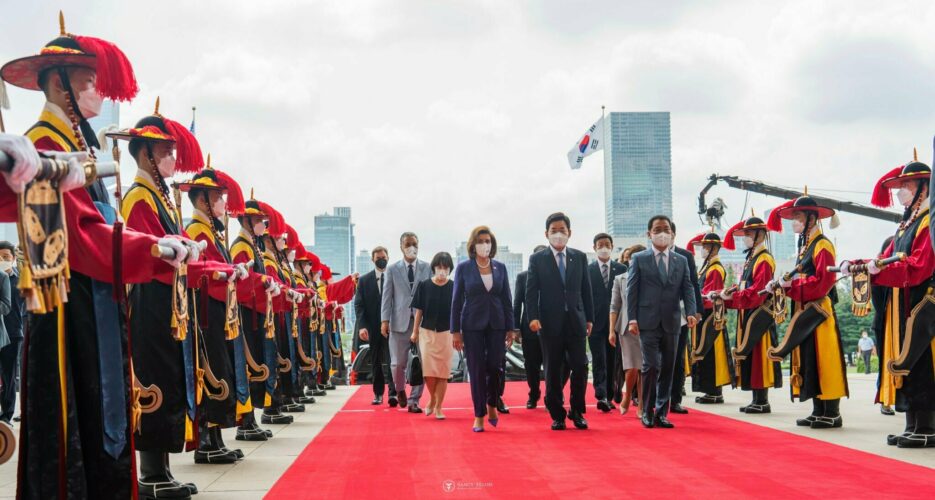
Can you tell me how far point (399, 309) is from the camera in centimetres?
1006

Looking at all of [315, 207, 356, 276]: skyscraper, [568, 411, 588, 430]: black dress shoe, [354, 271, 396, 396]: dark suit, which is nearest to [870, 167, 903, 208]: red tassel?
[568, 411, 588, 430]: black dress shoe

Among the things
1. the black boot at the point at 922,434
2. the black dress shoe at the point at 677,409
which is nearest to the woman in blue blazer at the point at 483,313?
the black dress shoe at the point at 677,409

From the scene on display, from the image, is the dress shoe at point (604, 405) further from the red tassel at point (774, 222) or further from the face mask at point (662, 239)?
the red tassel at point (774, 222)

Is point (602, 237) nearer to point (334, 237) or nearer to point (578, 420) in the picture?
point (578, 420)

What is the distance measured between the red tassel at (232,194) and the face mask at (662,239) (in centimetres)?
385

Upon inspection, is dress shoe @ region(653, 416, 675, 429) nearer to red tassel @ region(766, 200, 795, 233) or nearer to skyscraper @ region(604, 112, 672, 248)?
red tassel @ region(766, 200, 795, 233)

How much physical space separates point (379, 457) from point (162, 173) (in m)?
2.49

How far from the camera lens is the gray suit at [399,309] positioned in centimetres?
1006

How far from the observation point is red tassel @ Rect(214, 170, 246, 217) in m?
6.52

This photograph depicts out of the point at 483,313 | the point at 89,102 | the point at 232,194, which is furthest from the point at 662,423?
the point at 89,102

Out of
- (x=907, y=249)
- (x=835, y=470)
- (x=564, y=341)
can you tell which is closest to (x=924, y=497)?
(x=835, y=470)

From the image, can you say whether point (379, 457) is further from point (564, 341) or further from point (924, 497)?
point (924, 497)

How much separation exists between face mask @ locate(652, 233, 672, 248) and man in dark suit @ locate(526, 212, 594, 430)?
2.32 ft

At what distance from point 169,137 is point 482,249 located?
148 inches
